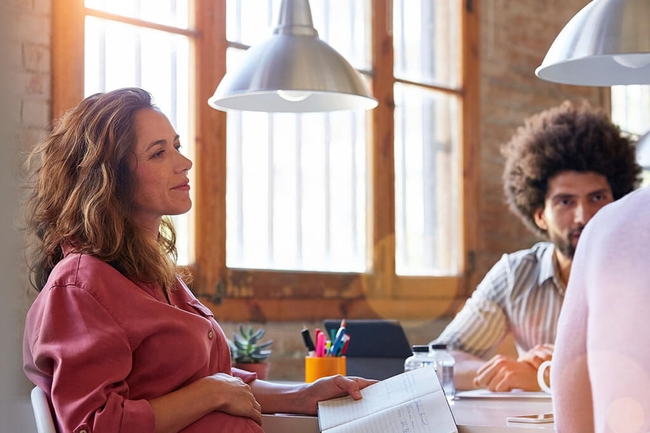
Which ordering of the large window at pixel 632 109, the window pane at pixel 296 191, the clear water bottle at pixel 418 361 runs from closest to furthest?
the clear water bottle at pixel 418 361
the window pane at pixel 296 191
the large window at pixel 632 109

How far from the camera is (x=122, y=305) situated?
1558 mm

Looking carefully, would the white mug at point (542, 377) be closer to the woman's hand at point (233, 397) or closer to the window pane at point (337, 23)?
the woman's hand at point (233, 397)

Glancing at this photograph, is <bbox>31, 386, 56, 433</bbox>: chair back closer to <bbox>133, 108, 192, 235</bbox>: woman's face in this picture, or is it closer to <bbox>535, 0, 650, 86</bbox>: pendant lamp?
<bbox>133, 108, 192, 235</bbox>: woman's face

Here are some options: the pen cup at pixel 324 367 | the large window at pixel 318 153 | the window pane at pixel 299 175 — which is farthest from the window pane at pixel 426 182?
the pen cup at pixel 324 367

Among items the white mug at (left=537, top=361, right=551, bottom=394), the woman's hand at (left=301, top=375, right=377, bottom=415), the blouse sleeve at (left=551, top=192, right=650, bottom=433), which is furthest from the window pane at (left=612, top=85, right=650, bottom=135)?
the blouse sleeve at (left=551, top=192, right=650, bottom=433)

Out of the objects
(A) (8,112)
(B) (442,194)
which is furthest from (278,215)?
(A) (8,112)

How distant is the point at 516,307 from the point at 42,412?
208 centimetres

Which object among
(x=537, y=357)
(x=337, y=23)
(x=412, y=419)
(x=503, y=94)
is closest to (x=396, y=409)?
(x=412, y=419)

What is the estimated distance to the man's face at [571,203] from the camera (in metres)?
3.05

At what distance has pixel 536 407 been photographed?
76.7 inches

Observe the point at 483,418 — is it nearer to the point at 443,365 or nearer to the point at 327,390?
the point at 327,390

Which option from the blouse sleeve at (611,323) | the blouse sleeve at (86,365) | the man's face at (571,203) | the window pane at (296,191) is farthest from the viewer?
the window pane at (296,191)

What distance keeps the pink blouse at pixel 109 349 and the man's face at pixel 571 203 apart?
1715 mm

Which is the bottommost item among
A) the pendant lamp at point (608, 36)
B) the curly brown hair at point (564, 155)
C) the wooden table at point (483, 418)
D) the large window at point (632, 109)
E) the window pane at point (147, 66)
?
the wooden table at point (483, 418)
